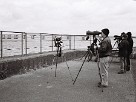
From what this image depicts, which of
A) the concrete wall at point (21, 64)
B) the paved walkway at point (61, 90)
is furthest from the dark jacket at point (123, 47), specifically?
the concrete wall at point (21, 64)

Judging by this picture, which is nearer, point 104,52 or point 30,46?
point 104,52

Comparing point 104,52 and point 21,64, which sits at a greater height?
point 104,52

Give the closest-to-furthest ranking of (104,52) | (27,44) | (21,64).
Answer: (104,52) → (21,64) → (27,44)

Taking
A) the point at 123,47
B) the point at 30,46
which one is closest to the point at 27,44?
the point at 30,46

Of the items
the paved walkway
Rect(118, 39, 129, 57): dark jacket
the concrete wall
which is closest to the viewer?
the paved walkway

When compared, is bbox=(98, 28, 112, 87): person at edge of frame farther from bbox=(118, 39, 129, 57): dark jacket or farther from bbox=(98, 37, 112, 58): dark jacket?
bbox=(118, 39, 129, 57): dark jacket

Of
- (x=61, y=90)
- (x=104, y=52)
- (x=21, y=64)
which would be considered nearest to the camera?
(x=61, y=90)

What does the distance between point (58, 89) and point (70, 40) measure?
10647 mm

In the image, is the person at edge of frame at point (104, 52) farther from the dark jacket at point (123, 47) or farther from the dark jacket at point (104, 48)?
Result: the dark jacket at point (123, 47)

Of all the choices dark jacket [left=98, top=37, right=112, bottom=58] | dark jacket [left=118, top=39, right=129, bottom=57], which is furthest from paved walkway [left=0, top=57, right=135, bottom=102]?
dark jacket [left=118, top=39, right=129, bottom=57]

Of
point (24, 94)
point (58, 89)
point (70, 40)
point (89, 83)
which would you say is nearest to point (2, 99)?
point (24, 94)

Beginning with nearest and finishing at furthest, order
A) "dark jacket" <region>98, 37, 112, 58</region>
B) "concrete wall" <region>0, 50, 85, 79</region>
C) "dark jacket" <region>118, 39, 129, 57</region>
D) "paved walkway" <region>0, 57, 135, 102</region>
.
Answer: "paved walkway" <region>0, 57, 135, 102</region>, "dark jacket" <region>98, 37, 112, 58</region>, "concrete wall" <region>0, 50, 85, 79</region>, "dark jacket" <region>118, 39, 129, 57</region>

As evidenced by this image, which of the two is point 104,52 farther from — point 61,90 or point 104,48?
point 61,90

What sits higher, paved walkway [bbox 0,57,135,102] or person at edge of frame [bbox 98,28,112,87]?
person at edge of frame [bbox 98,28,112,87]
